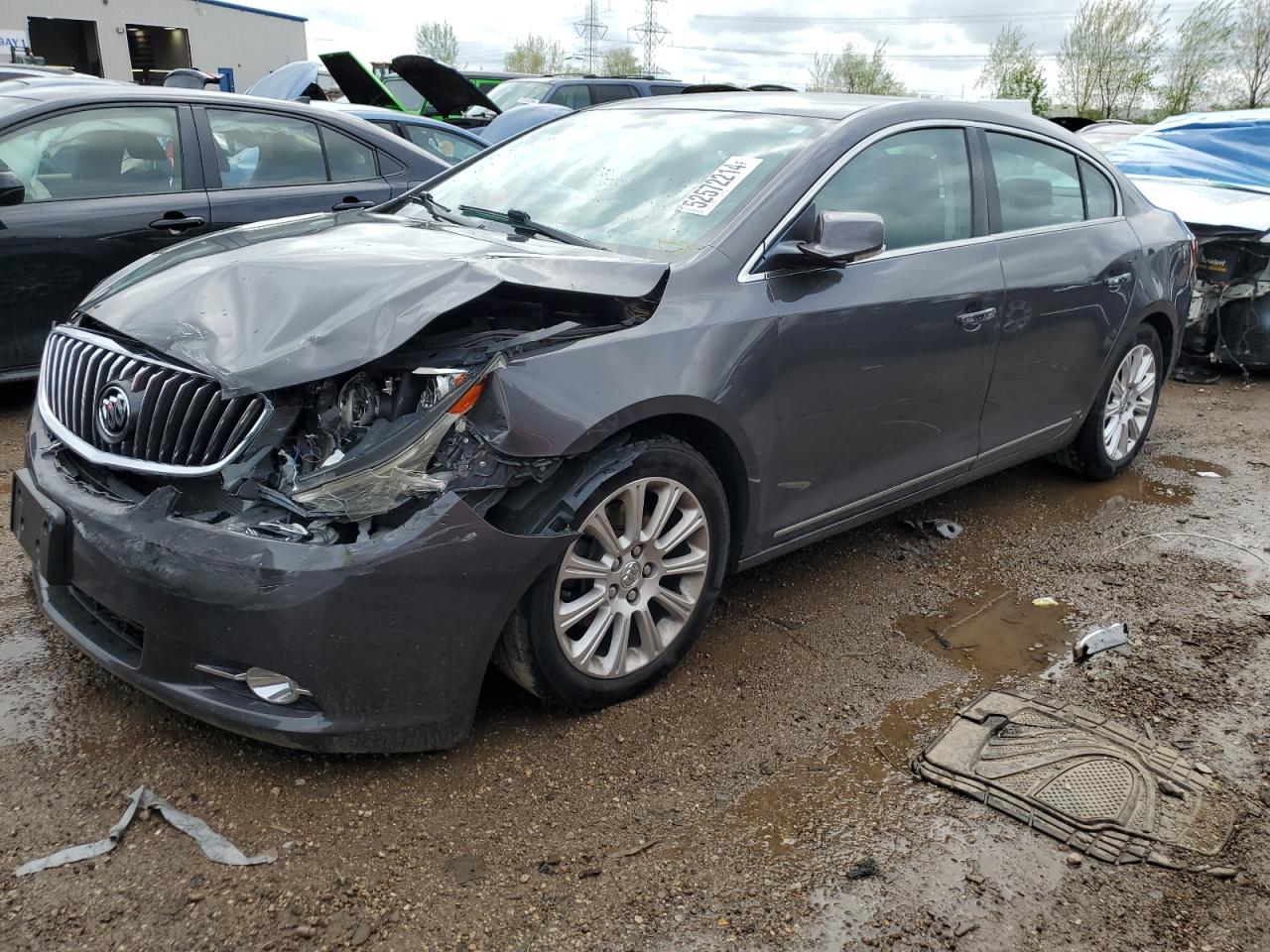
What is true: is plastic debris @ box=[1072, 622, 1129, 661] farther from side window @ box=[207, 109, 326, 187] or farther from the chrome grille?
side window @ box=[207, 109, 326, 187]

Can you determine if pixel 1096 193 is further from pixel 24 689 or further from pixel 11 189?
pixel 11 189

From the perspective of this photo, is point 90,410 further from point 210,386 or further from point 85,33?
point 85,33

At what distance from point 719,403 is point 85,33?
1885 inches

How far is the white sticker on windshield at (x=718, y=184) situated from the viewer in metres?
3.27

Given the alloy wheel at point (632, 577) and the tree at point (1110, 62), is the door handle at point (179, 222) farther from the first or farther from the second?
the tree at point (1110, 62)

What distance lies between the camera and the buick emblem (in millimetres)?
2613

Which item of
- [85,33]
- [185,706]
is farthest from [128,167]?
[85,33]

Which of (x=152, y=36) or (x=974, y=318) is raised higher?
(x=152, y=36)

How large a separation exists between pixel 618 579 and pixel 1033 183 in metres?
2.58

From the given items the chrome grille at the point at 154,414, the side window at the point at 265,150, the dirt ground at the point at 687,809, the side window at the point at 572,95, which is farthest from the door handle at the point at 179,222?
the side window at the point at 572,95

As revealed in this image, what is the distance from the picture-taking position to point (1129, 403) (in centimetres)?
509

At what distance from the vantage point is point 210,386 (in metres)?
2.50

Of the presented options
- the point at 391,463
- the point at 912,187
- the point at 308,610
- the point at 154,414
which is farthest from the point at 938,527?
the point at 154,414

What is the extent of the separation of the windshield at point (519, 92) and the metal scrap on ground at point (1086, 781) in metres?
12.7
